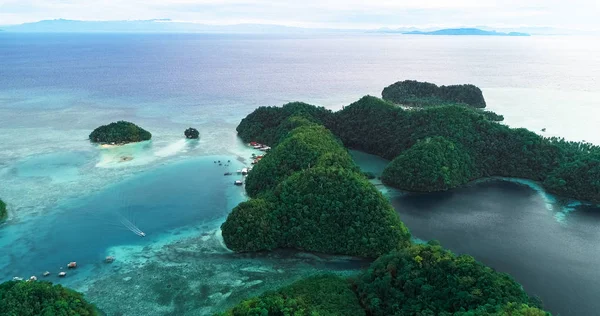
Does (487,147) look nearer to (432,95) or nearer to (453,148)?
(453,148)

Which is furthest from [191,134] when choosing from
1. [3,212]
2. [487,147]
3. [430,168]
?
[487,147]

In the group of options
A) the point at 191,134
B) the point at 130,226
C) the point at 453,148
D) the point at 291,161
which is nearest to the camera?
the point at 130,226

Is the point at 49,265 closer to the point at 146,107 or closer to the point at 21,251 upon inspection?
the point at 21,251

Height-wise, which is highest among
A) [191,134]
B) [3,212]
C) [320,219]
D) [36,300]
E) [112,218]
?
[191,134]

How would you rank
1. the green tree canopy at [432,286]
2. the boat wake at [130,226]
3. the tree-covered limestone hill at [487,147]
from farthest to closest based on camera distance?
the tree-covered limestone hill at [487,147]
the boat wake at [130,226]
the green tree canopy at [432,286]

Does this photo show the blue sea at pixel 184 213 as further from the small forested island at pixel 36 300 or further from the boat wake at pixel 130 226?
the small forested island at pixel 36 300

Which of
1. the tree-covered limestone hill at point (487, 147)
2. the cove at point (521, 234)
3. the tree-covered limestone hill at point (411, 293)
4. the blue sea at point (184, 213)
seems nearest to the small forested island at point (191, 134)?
the blue sea at point (184, 213)

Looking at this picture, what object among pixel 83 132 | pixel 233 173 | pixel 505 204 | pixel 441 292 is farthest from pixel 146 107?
pixel 441 292
